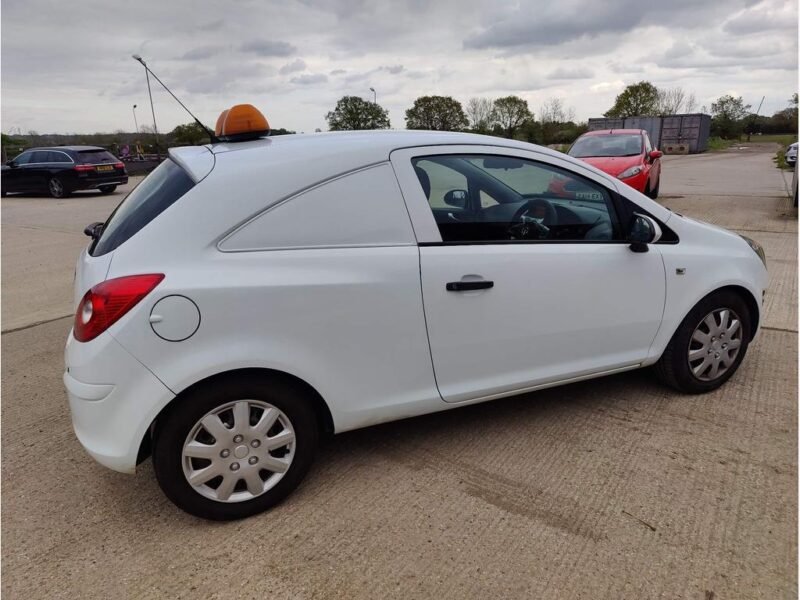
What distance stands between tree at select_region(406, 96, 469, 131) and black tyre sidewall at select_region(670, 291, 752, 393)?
5083cm

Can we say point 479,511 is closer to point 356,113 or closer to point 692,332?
point 692,332

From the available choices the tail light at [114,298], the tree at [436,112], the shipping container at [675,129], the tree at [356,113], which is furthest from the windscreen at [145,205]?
the tree at [436,112]

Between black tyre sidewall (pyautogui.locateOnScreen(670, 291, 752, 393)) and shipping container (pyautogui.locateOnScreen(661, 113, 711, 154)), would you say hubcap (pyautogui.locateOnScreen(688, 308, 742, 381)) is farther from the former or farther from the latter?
shipping container (pyautogui.locateOnScreen(661, 113, 711, 154))

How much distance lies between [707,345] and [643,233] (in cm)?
88

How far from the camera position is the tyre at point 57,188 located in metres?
16.6

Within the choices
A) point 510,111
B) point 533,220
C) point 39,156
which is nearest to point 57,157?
point 39,156

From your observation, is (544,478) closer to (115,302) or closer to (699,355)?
(699,355)

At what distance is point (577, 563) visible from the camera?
7.10ft

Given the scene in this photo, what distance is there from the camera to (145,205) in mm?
2449

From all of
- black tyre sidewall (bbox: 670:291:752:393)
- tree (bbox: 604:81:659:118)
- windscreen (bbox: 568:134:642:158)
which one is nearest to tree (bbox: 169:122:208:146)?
black tyre sidewall (bbox: 670:291:752:393)

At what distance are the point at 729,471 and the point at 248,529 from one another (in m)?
2.18

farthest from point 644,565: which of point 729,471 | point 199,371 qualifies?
point 199,371

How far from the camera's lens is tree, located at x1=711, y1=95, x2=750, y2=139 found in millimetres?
60969

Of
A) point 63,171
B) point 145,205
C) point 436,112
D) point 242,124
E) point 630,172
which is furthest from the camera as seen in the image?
point 436,112
